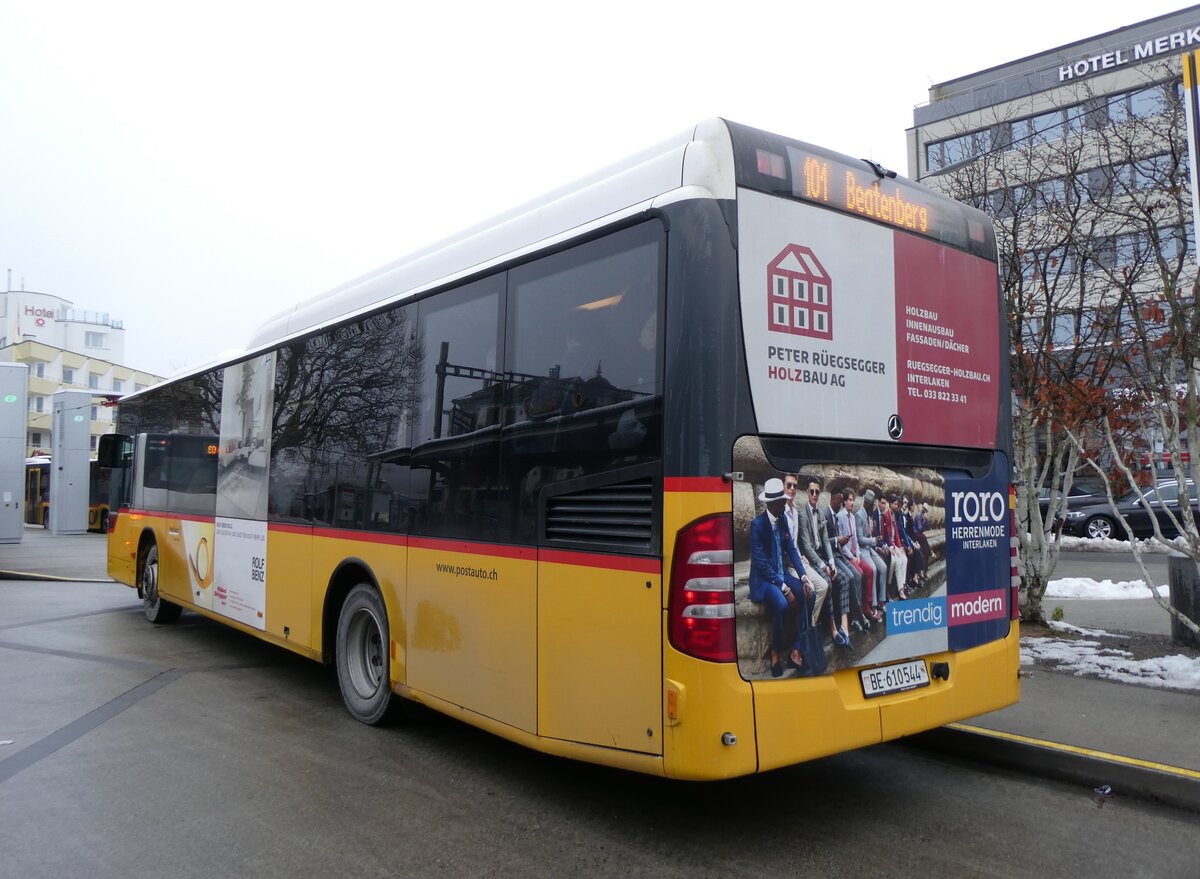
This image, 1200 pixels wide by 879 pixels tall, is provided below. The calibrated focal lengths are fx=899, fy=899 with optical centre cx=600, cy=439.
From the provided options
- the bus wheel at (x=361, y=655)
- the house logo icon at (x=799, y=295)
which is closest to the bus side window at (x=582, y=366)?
the house logo icon at (x=799, y=295)

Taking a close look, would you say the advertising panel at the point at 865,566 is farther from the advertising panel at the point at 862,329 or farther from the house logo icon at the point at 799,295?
the house logo icon at the point at 799,295

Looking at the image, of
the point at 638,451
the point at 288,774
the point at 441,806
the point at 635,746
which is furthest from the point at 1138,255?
the point at 288,774

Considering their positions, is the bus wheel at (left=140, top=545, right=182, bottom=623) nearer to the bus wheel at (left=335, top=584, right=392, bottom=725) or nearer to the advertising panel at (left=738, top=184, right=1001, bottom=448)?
the bus wheel at (left=335, top=584, right=392, bottom=725)

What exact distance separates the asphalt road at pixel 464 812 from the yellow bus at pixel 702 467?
0.47m

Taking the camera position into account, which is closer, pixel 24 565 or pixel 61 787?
pixel 61 787

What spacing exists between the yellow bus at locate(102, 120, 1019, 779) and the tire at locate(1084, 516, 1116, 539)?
18.5m

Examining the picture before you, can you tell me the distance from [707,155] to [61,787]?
4865 mm

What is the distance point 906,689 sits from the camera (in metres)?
4.40

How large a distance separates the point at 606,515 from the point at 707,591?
0.64 m

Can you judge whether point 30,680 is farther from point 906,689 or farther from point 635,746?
point 906,689

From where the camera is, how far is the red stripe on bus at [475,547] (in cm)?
459

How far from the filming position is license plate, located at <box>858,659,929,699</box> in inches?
167

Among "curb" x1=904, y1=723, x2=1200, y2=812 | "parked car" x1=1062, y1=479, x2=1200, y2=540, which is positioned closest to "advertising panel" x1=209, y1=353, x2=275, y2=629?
"curb" x1=904, y1=723, x2=1200, y2=812

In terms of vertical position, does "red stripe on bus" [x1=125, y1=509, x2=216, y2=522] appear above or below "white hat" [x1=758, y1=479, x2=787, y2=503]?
below
